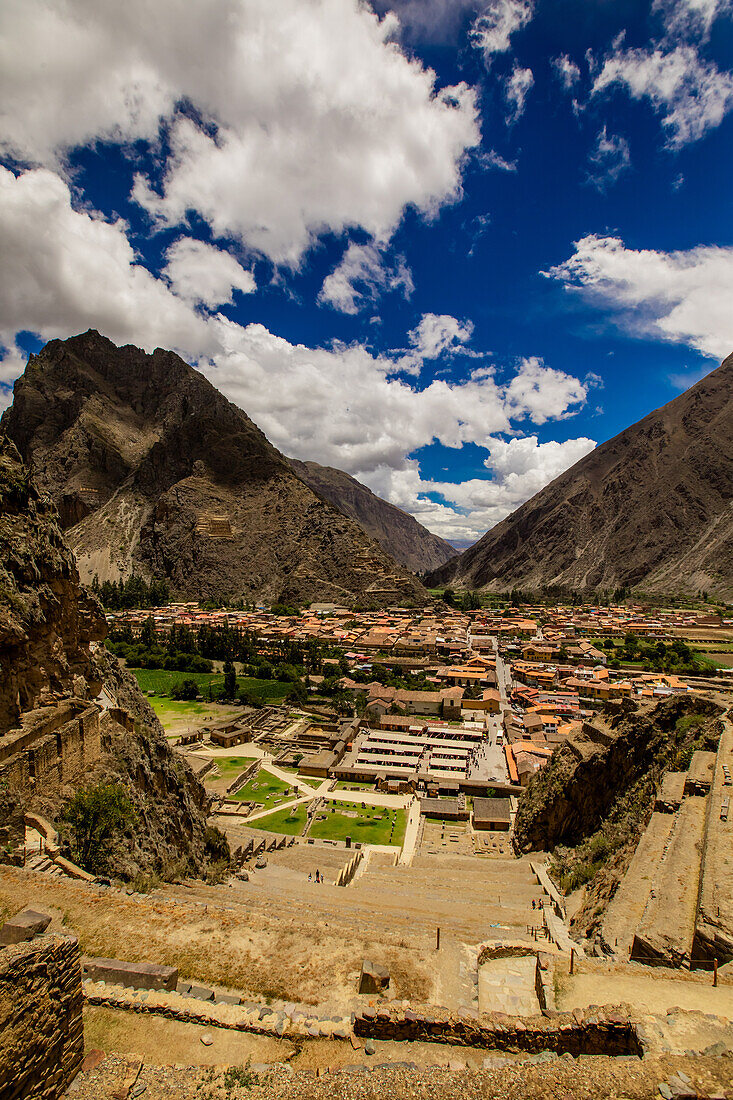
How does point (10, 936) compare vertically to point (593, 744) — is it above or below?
above

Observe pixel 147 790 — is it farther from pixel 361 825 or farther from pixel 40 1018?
pixel 361 825

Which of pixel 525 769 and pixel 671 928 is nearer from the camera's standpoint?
pixel 671 928

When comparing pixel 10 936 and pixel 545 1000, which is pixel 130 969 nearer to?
pixel 10 936

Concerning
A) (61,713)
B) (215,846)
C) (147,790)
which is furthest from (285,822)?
(61,713)

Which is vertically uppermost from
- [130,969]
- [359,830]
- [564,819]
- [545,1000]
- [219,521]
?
[219,521]

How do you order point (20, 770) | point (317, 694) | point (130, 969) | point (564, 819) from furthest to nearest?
point (317, 694) < point (564, 819) < point (20, 770) < point (130, 969)

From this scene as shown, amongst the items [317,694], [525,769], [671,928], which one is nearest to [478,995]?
[671,928]
